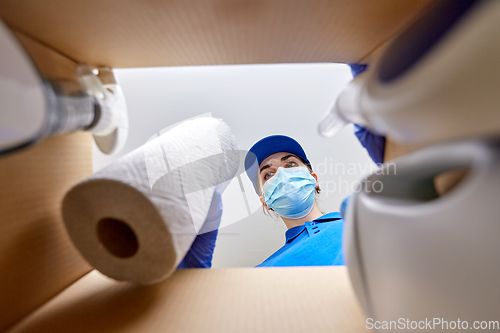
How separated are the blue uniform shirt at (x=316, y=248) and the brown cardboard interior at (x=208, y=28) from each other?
44 centimetres

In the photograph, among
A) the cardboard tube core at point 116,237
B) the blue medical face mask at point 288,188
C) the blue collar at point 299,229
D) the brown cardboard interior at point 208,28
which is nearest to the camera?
the brown cardboard interior at point 208,28

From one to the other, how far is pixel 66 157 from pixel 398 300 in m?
0.49

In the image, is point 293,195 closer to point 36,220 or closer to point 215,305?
point 215,305

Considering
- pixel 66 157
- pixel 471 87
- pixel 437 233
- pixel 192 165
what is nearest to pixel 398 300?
pixel 437 233

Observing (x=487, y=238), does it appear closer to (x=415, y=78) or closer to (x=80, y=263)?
(x=415, y=78)

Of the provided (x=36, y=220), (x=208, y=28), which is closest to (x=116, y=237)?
(x=36, y=220)

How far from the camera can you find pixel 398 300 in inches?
8.4

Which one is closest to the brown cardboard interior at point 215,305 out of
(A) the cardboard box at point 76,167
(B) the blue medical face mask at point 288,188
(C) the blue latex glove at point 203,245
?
(A) the cardboard box at point 76,167

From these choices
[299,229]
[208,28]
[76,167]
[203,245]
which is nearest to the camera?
[208,28]

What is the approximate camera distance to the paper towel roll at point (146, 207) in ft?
1.17

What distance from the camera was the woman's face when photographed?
77cm

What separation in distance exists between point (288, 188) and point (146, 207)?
43 cm

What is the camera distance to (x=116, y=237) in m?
0.44

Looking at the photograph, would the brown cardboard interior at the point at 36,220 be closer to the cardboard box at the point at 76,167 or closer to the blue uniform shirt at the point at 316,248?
the cardboard box at the point at 76,167
